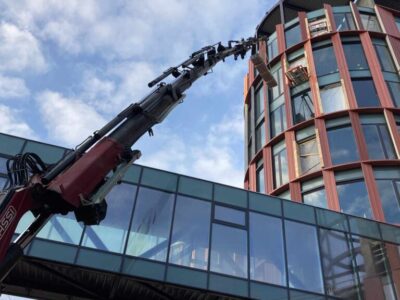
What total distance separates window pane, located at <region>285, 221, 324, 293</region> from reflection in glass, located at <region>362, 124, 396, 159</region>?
12.7 m

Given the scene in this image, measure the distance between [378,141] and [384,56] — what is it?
9612 millimetres

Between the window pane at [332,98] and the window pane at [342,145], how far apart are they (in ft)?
6.50

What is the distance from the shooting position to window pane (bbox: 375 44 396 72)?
37.6 m

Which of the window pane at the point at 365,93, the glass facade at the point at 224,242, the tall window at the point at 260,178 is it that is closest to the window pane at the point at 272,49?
the window pane at the point at 365,93

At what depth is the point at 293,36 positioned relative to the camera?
43.1 meters

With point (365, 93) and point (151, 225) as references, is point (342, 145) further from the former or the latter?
point (151, 225)

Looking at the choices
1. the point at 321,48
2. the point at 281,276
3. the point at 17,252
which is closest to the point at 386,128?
the point at 321,48

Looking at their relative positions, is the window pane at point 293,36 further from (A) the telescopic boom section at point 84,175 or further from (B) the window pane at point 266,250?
(A) the telescopic boom section at point 84,175

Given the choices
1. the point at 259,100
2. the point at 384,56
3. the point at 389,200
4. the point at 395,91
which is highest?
the point at 259,100

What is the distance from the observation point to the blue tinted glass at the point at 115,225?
60.1 feet

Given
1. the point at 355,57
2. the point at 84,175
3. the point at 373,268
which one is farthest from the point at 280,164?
the point at 84,175

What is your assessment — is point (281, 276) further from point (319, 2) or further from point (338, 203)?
point (319, 2)

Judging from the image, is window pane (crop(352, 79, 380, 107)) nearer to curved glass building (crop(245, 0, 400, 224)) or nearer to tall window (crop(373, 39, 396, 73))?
curved glass building (crop(245, 0, 400, 224))

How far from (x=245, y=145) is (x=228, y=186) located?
891 inches
